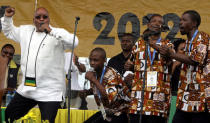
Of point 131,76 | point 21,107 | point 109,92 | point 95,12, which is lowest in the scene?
point 21,107

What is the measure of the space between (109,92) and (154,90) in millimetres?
659

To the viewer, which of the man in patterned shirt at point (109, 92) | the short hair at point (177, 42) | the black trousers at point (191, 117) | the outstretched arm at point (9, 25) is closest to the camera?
the black trousers at point (191, 117)

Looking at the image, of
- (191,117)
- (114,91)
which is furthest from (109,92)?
(191,117)

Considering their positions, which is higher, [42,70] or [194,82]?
[42,70]

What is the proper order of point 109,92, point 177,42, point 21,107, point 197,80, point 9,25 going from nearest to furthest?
point 197,80, point 109,92, point 21,107, point 9,25, point 177,42

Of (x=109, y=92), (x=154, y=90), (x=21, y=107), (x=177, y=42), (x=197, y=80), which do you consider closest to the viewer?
(x=197, y=80)

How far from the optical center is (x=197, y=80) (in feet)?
14.9

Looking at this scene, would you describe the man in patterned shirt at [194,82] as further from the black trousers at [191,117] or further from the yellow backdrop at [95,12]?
the yellow backdrop at [95,12]

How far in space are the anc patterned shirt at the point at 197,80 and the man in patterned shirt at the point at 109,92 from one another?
0.85 metres

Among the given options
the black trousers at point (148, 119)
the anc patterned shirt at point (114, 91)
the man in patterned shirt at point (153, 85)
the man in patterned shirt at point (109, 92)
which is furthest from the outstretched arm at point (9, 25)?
the black trousers at point (148, 119)

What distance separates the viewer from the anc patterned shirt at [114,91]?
511 centimetres

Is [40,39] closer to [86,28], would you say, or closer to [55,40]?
[55,40]

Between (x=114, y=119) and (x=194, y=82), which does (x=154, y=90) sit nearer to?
(x=194, y=82)

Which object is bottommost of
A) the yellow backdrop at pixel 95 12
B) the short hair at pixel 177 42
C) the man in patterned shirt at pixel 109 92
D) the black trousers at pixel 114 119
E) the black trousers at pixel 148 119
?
the black trousers at pixel 114 119
